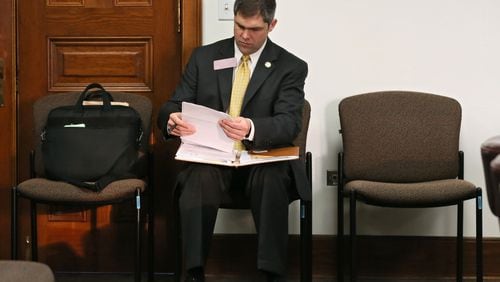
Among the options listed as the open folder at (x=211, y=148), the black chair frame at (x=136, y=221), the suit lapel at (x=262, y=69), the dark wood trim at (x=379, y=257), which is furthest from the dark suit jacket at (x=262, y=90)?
the dark wood trim at (x=379, y=257)

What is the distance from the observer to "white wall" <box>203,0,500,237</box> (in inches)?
129

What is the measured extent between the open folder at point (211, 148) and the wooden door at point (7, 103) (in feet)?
3.97

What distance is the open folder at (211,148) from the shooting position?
2549 mm

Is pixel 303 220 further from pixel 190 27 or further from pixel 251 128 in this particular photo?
pixel 190 27

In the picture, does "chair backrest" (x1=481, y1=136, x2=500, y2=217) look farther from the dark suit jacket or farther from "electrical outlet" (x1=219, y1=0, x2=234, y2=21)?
"electrical outlet" (x1=219, y1=0, x2=234, y2=21)

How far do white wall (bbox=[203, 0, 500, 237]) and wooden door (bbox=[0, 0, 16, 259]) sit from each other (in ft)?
3.19

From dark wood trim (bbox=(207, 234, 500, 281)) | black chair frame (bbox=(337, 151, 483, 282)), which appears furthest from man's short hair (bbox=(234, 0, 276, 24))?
dark wood trim (bbox=(207, 234, 500, 281))

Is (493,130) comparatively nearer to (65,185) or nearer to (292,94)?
(292,94)

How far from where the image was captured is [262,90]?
2.82 meters

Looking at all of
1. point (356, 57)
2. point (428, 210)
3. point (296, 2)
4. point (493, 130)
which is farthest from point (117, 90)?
point (493, 130)

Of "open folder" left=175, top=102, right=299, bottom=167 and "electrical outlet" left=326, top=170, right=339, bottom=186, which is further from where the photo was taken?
"electrical outlet" left=326, top=170, right=339, bottom=186

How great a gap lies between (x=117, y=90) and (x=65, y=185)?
704 millimetres

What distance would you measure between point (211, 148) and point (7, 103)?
1322 millimetres

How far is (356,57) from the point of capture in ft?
10.8
